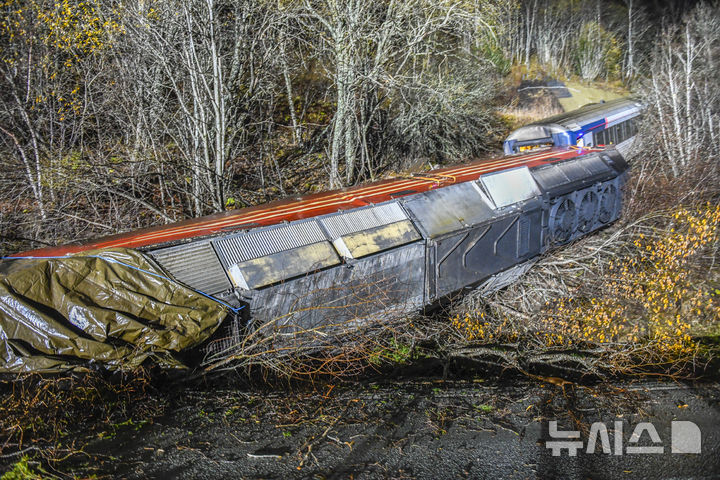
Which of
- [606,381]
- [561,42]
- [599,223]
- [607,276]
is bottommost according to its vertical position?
[606,381]

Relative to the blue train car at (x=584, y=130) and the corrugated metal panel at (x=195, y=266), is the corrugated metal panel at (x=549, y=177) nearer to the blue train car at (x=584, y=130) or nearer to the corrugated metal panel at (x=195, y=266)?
the blue train car at (x=584, y=130)

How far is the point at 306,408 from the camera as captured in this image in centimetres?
455

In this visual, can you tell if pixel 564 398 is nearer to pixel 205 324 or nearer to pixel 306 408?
pixel 306 408

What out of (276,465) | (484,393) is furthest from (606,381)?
(276,465)

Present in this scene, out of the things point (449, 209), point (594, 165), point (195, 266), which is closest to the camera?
point (195, 266)

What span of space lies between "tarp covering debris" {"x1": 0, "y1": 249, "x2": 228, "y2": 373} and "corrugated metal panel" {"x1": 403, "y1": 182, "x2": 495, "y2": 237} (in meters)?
3.13

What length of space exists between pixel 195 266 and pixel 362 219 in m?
2.25

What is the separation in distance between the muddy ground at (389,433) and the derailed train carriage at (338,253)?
Answer: 0.72 metres

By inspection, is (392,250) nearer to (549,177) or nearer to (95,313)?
(95,313)

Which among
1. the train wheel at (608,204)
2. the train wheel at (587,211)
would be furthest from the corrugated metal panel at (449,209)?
the train wheel at (608,204)

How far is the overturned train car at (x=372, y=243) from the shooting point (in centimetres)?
486

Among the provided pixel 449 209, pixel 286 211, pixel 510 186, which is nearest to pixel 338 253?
pixel 286 211

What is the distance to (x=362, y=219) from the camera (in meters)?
6.03

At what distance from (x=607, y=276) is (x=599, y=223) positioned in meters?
1.87
